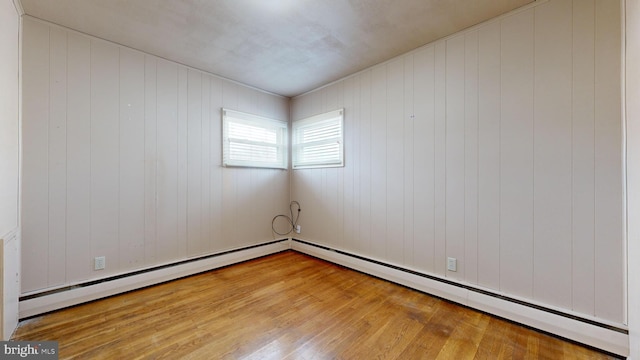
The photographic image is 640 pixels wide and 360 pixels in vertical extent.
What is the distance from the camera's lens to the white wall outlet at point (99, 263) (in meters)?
2.47

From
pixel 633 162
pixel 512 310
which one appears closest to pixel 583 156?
pixel 633 162

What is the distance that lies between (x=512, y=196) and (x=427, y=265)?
3.41 feet

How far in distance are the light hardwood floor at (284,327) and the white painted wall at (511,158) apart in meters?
0.41

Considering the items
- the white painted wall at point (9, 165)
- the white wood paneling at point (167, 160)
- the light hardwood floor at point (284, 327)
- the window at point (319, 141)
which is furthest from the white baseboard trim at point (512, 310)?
the white painted wall at point (9, 165)

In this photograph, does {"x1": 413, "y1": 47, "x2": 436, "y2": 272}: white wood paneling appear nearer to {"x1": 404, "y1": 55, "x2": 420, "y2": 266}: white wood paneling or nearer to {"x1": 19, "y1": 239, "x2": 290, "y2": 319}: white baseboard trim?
{"x1": 404, "y1": 55, "x2": 420, "y2": 266}: white wood paneling

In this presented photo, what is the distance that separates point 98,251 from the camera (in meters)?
2.50

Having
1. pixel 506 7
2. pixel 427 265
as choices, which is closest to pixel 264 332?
pixel 427 265

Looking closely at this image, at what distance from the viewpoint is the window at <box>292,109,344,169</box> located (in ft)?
11.7

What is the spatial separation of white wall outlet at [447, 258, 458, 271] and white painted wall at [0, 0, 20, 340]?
3323 mm

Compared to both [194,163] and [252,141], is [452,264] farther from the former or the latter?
[194,163]

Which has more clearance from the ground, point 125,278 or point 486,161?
point 486,161

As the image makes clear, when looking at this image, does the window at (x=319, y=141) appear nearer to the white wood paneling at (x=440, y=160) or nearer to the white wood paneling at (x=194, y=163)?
the white wood paneling at (x=440, y=160)

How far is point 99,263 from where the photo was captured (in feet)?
8.18

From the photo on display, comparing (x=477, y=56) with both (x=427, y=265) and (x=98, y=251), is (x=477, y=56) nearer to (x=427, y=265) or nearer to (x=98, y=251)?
(x=427, y=265)
